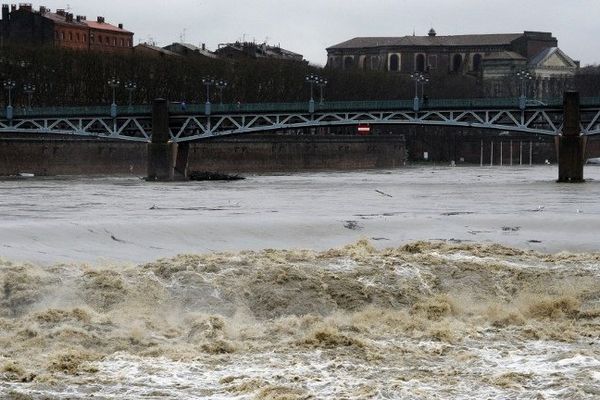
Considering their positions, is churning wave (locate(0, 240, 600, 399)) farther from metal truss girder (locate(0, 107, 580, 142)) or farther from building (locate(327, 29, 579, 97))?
building (locate(327, 29, 579, 97))

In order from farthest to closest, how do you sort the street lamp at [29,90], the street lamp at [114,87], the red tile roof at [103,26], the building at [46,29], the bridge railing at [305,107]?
the red tile roof at [103,26]
the building at [46,29]
the street lamp at [29,90]
the street lamp at [114,87]
the bridge railing at [305,107]

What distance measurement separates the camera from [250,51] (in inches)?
5512

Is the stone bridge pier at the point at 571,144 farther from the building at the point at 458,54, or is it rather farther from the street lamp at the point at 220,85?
the building at the point at 458,54

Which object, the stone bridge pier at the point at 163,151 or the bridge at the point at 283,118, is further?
the stone bridge pier at the point at 163,151

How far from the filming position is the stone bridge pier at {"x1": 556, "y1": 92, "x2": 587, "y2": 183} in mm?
67250

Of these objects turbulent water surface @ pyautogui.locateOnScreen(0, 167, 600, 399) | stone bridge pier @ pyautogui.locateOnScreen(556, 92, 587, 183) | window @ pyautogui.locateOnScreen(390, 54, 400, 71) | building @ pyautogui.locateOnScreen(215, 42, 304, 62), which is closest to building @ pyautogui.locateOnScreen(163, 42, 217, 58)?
building @ pyautogui.locateOnScreen(215, 42, 304, 62)

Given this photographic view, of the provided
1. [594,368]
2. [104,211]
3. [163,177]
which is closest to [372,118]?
[163,177]

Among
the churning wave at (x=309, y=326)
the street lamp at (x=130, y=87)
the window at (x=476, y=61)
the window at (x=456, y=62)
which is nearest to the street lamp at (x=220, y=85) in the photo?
the street lamp at (x=130, y=87)

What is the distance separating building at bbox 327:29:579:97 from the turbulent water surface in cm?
12503

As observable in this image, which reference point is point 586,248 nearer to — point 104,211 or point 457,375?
point 457,375

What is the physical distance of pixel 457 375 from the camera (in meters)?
19.6

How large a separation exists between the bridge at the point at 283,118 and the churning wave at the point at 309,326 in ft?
137

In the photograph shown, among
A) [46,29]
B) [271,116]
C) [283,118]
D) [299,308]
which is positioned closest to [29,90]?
[283,118]

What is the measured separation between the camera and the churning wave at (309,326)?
Result: 19.2 metres
